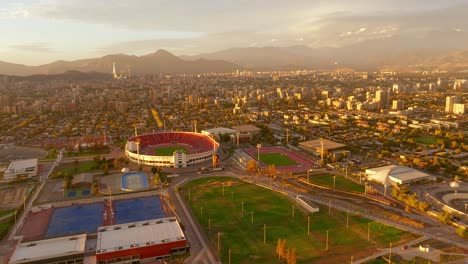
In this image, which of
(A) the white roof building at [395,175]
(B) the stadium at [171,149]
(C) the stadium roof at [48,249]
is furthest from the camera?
(B) the stadium at [171,149]

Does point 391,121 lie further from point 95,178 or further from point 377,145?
point 95,178

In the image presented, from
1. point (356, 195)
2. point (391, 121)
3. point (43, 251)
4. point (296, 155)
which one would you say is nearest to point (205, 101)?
point (391, 121)

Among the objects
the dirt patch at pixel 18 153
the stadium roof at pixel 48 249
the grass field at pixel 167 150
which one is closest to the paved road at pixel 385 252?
the stadium roof at pixel 48 249

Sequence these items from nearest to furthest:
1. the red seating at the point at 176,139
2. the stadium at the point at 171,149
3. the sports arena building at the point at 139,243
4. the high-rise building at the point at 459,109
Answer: the sports arena building at the point at 139,243 < the stadium at the point at 171,149 < the red seating at the point at 176,139 < the high-rise building at the point at 459,109

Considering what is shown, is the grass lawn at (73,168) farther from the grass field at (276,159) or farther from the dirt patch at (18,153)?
the grass field at (276,159)

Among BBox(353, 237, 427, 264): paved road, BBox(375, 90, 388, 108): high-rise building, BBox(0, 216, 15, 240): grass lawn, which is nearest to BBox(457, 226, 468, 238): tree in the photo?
BBox(353, 237, 427, 264): paved road

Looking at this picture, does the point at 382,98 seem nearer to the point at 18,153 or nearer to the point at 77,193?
the point at 77,193

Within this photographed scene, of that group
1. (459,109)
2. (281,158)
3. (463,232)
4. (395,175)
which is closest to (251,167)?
(281,158)
